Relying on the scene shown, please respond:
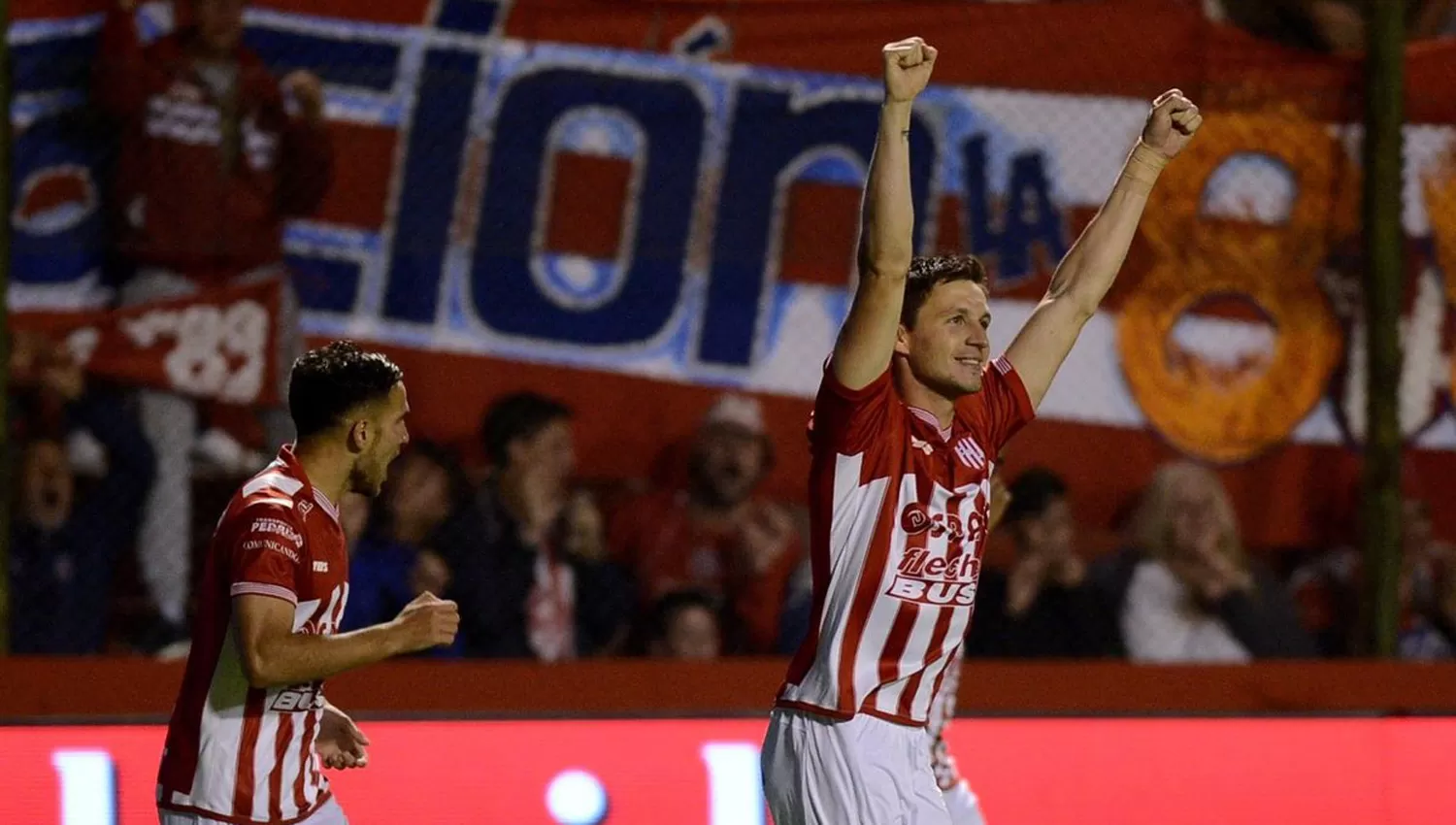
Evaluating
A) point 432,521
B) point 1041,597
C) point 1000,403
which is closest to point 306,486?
point 1000,403

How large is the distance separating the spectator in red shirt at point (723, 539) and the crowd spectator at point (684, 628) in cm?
6

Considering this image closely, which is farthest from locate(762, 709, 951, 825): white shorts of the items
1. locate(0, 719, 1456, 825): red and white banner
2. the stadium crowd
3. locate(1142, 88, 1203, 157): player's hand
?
the stadium crowd

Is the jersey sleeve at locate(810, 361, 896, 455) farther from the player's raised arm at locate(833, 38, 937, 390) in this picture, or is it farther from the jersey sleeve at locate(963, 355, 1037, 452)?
the jersey sleeve at locate(963, 355, 1037, 452)

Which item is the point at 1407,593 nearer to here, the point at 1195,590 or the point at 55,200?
the point at 1195,590

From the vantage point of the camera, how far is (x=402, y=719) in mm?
5113

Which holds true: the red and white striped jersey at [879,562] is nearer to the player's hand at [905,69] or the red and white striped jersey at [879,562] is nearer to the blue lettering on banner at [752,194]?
the player's hand at [905,69]

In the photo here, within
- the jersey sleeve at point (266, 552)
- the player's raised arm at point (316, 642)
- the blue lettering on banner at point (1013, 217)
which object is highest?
the blue lettering on banner at point (1013, 217)

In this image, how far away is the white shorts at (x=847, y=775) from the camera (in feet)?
11.5

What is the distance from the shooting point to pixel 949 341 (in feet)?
11.9

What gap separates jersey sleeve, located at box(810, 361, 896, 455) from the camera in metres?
3.47

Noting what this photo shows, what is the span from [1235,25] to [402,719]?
158 inches

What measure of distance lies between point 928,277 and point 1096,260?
417 millimetres

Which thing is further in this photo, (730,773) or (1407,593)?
(1407,593)

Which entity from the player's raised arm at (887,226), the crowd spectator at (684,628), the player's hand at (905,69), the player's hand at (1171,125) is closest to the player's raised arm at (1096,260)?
the player's hand at (1171,125)
